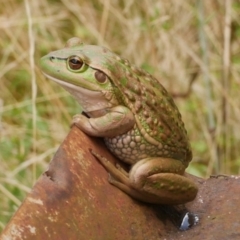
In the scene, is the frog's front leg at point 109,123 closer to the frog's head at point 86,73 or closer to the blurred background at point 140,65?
the frog's head at point 86,73

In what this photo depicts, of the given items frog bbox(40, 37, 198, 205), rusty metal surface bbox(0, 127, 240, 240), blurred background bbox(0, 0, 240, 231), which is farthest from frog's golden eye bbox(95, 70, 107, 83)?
blurred background bbox(0, 0, 240, 231)

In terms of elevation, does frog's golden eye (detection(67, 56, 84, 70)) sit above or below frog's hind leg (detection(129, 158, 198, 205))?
above

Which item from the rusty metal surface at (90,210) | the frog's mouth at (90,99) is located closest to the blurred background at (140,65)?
the frog's mouth at (90,99)

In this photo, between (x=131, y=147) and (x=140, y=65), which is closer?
(x=131, y=147)

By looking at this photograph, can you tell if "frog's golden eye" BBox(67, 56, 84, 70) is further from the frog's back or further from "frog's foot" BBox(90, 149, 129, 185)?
"frog's foot" BBox(90, 149, 129, 185)

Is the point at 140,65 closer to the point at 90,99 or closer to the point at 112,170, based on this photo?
the point at 90,99

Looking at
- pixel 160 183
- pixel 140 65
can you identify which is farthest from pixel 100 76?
pixel 140 65
